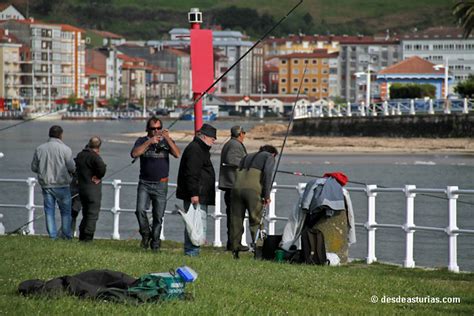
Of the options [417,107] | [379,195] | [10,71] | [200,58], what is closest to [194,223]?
[200,58]

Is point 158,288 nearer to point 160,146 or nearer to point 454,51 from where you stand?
point 160,146

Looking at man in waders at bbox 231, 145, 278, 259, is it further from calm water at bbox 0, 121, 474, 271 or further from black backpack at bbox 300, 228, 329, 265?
calm water at bbox 0, 121, 474, 271

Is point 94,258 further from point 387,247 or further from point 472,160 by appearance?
point 472,160

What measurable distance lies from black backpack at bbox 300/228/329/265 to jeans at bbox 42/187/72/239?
414 cm

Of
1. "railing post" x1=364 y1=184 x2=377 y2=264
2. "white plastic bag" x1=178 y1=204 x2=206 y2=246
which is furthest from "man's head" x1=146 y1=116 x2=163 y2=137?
"railing post" x1=364 y1=184 x2=377 y2=264

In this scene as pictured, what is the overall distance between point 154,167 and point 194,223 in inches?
43.7

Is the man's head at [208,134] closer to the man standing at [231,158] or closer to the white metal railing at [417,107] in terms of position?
Answer: the man standing at [231,158]

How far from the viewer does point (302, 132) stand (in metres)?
96.8

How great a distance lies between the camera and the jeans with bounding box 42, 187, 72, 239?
19.1 metres

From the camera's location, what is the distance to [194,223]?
16.8 m

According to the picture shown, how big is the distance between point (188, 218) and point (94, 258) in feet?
7.95

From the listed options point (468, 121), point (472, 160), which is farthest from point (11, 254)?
point (468, 121)

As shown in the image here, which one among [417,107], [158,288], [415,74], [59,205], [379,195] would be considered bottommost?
[379,195]

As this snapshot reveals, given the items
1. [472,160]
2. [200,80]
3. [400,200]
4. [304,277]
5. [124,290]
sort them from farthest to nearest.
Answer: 1. [472,160]
2. [400,200]
3. [200,80]
4. [304,277]
5. [124,290]
